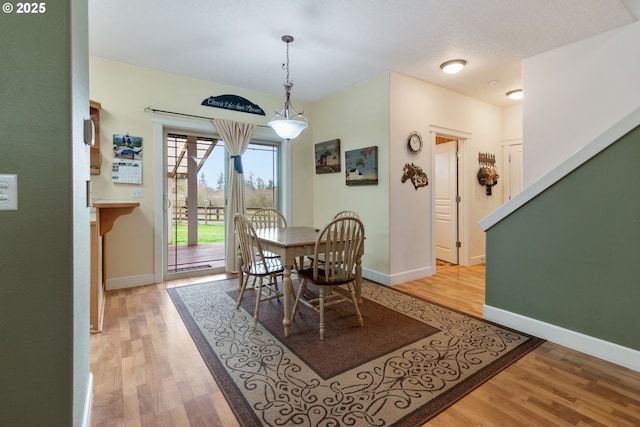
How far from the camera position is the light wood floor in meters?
1.52

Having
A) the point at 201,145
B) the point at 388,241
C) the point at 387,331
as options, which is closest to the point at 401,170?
the point at 388,241

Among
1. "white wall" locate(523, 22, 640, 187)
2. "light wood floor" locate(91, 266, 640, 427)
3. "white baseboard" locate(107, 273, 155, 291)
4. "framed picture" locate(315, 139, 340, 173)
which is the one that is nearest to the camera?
"light wood floor" locate(91, 266, 640, 427)

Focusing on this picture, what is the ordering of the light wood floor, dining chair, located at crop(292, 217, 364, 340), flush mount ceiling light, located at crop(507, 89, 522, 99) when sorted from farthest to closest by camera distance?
flush mount ceiling light, located at crop(507, 89, 522, 99)
dining chair, located at crop(292, 217, 364, 340)
the light wood floor

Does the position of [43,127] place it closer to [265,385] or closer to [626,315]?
[265,385]

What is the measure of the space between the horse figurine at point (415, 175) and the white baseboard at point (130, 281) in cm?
344

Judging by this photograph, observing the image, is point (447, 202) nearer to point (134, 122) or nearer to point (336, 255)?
point (336, 255)

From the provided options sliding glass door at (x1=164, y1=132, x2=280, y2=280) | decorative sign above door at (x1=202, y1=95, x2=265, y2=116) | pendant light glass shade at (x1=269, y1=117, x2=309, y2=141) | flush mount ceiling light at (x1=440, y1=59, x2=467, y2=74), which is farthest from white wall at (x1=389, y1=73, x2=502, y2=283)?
sliding glass door at (x1=164, y1=132, x2=280, y2=280)

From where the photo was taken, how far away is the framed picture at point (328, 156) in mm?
4512

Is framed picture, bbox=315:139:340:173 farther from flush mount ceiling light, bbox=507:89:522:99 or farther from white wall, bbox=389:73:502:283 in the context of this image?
flush mount ceiling light, bbox=507:89:522:99

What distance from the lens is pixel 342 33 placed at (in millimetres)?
2867

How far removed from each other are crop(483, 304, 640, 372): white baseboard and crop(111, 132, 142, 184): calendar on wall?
406 centimetres

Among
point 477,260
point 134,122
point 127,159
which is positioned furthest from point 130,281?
point 477,260

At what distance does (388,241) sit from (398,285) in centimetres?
57

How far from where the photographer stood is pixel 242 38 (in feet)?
9.71
